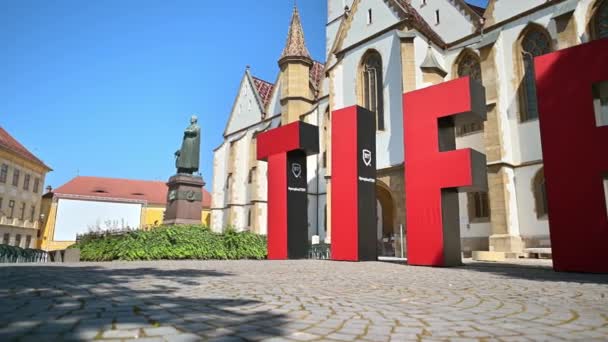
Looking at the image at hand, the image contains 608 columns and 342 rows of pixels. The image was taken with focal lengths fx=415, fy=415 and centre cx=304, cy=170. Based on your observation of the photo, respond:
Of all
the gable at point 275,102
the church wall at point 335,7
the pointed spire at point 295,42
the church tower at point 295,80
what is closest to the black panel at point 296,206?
the church tower at point 295,80

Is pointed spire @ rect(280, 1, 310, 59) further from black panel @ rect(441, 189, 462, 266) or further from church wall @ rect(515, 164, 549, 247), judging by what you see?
black panel @ rect(441, 189, 462, 266)

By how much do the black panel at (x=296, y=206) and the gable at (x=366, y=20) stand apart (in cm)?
1024

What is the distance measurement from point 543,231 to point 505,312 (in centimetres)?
1547

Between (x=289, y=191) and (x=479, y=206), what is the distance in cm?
943

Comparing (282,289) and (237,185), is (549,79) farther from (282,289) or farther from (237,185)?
(237,185)

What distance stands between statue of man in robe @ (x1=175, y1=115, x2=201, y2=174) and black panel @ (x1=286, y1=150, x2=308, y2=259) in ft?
20.6

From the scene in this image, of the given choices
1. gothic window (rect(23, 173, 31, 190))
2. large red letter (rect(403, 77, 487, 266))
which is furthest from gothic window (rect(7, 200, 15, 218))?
large red letter (rect(403, 77, 487, 266))

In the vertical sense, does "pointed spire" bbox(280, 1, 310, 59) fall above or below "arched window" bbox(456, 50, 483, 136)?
above

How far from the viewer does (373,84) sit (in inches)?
875

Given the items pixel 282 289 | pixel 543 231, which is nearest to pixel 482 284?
pixel 282 289

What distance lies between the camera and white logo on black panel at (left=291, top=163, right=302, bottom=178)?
1578 cm

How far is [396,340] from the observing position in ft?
9.03

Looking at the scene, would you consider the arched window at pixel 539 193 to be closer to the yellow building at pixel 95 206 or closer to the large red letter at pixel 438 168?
the large red letter at pixel 438 168

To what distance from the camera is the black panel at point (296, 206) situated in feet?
49.8
